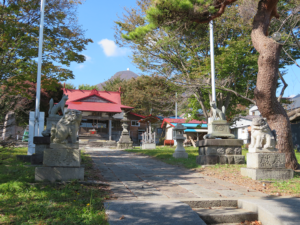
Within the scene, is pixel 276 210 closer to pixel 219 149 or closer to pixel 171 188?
pixel 171 188

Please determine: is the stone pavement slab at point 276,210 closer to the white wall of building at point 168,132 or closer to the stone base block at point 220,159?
the stone base block at point 220,159

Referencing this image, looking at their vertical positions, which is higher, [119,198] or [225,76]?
[225,76]

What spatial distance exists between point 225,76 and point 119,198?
41.5 feet

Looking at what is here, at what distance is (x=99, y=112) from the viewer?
27.8 meters

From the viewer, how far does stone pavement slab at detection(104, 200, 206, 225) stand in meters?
3.07

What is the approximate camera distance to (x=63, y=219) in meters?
3.16

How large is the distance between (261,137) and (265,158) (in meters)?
0.54

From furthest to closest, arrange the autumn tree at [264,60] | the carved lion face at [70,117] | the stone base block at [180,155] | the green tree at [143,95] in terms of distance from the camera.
Result: the green tree at [143,95]
the stone base block at [180,155]
the autumn tree at [264,60]
the carved lion face at [70,117]

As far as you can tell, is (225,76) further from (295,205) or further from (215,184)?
(295,205)

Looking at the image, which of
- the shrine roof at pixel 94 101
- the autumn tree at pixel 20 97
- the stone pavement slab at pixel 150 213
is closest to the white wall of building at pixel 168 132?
the shrine roof at pixel 94 101

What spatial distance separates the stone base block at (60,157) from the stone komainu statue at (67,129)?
233 millimetres

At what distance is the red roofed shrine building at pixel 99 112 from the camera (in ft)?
89.7

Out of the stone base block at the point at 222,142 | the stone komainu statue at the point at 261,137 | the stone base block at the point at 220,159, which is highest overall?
the stone komainu statue at the point at 261,137

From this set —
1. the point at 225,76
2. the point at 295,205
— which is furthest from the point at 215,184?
the point at 225,76
